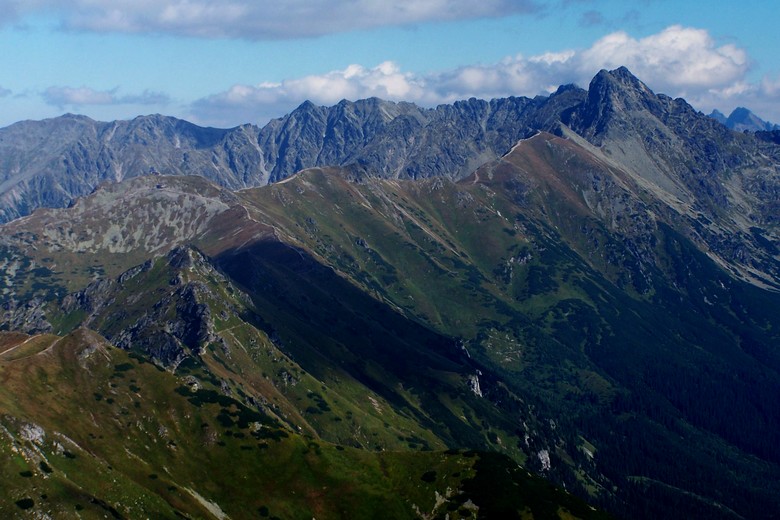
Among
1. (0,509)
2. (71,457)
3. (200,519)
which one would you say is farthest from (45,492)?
(200,519)

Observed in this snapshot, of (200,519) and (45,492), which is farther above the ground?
(45,492)

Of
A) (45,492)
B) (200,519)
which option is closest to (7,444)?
(45,492)

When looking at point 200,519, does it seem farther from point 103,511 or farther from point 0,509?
point 0,509

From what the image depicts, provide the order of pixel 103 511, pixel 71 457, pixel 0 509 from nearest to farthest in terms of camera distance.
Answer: pixel 0 509, pixel 103 511, pixel 71 457

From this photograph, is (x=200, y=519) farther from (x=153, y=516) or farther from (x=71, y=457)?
(x=71, y=457)

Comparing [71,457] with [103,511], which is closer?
[103,511]

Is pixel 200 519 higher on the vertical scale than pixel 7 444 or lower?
lower

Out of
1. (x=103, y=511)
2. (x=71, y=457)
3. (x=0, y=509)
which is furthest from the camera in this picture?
(x=71, y=457)

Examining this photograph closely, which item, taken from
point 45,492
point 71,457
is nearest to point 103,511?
point 45,492

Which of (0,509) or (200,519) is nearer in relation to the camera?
(0,509)
